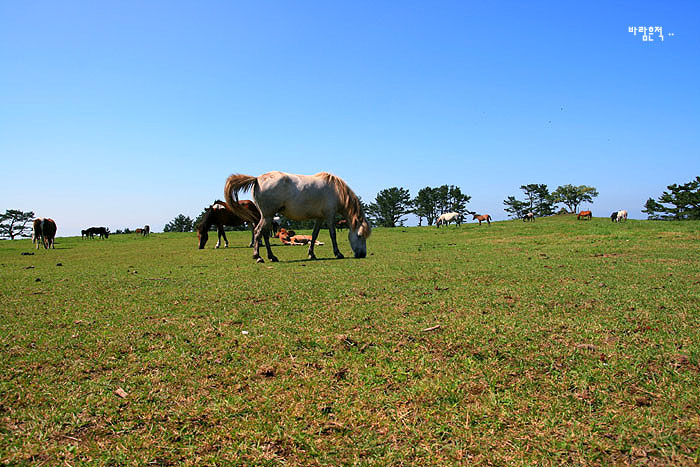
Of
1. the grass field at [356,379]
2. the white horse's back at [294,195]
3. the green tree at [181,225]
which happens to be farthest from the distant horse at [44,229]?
the green tree at [181,225]

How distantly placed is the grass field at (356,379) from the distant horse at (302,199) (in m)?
5.56

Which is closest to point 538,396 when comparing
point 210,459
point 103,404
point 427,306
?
point 210,459

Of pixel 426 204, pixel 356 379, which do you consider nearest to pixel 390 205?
pixel 426 204

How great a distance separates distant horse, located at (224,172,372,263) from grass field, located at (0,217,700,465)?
556cm

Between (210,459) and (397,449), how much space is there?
851 millimetres

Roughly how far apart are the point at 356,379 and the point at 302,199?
8.23 meters

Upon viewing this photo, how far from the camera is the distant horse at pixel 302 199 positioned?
1024 centimetres

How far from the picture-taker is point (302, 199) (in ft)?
34.2

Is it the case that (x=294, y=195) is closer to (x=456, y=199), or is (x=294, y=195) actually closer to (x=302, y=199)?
(x=302, y=199)

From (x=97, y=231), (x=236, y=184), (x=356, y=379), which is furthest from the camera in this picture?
(x=97, y=231)

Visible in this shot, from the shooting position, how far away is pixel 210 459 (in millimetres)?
1752

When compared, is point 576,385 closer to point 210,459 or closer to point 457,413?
point 457,413

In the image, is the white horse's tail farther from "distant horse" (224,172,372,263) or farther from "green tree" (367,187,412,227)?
"green tree" (367,187,412,227)

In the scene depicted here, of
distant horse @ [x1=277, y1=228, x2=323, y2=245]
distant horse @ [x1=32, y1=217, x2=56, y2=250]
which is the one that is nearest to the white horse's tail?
distant horse @ [x1=277, y1=228, x2=323, y2=245]
